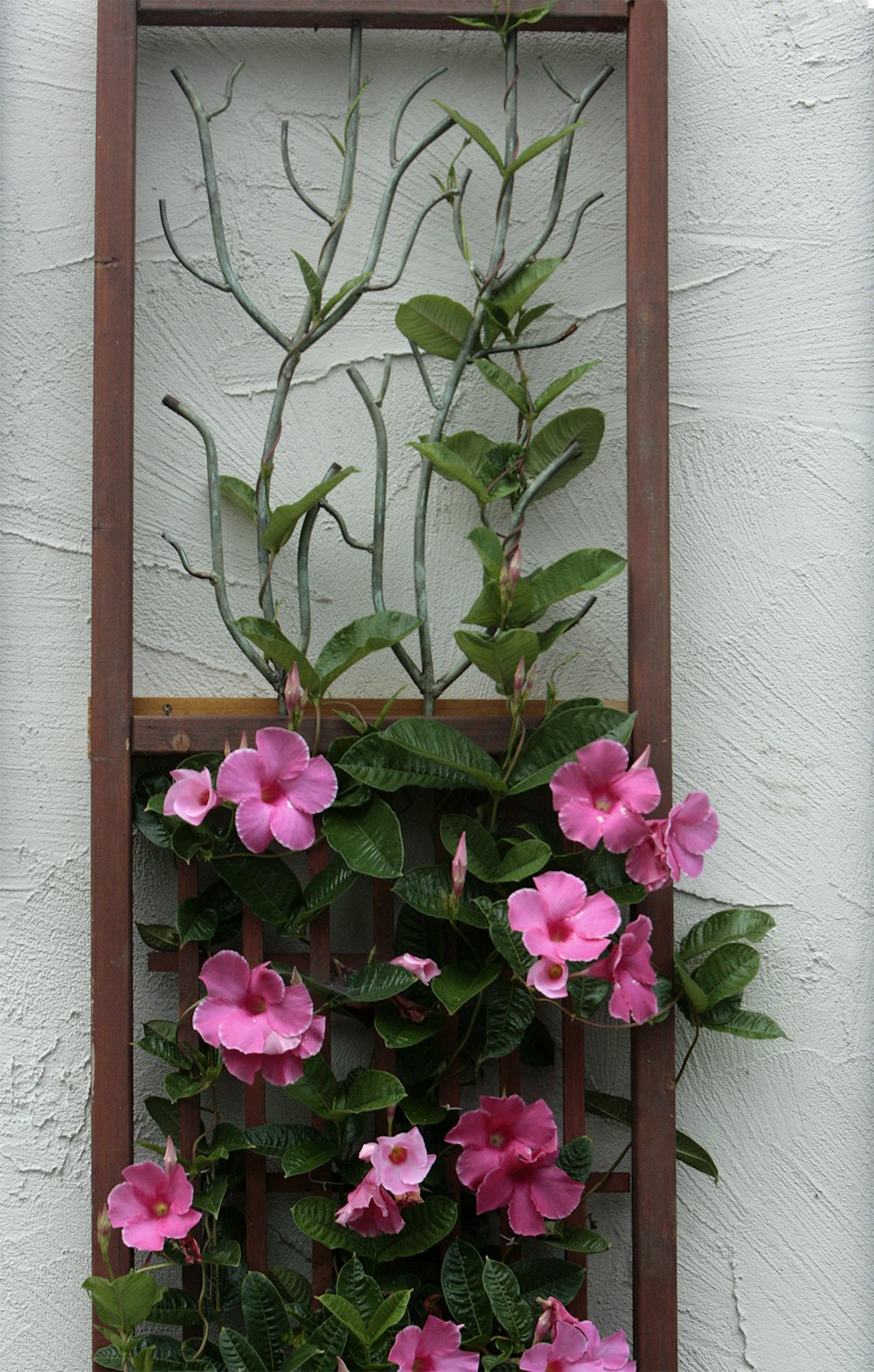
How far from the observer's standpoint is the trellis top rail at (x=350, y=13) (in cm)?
105

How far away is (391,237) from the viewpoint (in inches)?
44.7

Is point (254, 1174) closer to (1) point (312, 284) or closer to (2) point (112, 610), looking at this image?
(2) point (112, 610)

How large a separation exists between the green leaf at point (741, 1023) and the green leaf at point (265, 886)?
0.42 m

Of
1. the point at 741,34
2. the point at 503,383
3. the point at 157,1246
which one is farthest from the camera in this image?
the point at 741,34

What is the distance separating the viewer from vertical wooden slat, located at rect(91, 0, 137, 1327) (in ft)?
3.26

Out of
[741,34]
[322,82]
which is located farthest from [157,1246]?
[741,34]

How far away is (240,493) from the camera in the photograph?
3.52ft

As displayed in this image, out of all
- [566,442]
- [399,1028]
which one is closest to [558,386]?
[566,442]

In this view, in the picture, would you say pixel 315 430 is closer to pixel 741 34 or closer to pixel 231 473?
pixel 231 473

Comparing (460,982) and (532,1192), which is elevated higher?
(460,982)

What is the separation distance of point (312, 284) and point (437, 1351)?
958 millimetres

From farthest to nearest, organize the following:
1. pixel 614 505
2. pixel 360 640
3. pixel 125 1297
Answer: pixel 614 505 → pixel 360 640 → pixel 125 1297

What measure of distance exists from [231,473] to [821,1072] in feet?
2.91

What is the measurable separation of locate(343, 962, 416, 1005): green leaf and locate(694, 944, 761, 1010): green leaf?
29 centimetres
